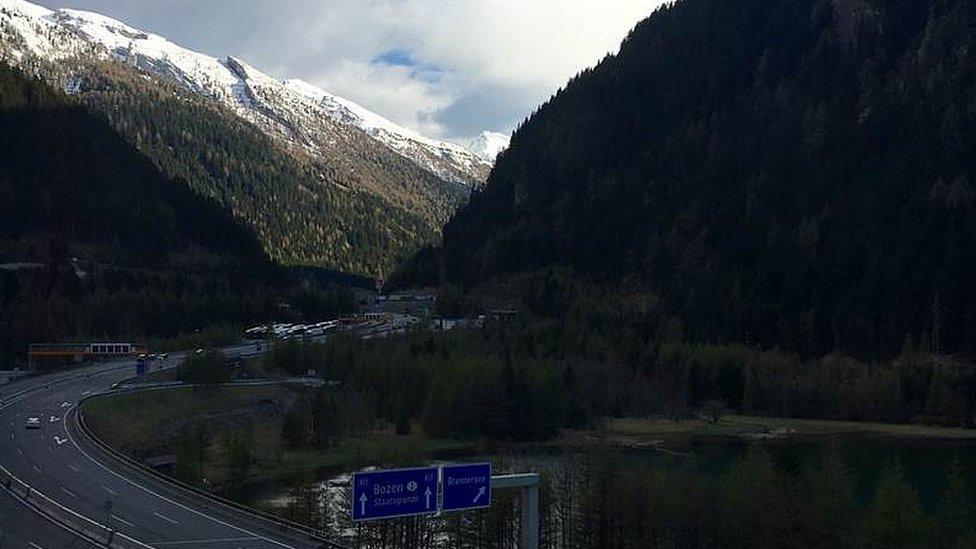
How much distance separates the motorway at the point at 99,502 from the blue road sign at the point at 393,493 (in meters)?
18.8

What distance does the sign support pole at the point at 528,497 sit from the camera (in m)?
38.4

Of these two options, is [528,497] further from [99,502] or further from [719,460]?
[719,460]

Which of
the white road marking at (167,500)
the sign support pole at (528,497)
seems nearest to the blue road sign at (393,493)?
the sign support pole at (528,497)

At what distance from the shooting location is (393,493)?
3625 cm

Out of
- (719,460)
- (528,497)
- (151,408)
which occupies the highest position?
(528,497)

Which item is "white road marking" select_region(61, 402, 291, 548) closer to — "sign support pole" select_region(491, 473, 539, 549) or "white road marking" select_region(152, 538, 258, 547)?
A: "white road marking" select_region(152, 538, 258, 547)

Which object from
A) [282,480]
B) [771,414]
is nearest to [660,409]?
[771,414]

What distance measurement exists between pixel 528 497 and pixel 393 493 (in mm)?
6030

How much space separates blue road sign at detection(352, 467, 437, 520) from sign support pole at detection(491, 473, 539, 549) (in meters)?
2.77

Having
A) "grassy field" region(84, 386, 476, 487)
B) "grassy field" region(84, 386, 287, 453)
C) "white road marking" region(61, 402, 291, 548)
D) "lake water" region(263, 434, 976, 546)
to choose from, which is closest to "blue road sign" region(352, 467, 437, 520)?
"white road marking" region(61, 402, 291, 548)

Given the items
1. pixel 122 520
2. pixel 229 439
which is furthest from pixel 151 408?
pixel 122 520

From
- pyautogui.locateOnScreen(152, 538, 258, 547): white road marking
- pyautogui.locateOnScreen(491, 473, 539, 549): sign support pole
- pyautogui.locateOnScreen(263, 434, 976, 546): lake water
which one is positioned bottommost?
pyautogui.locateOnScreen(263, 434, 976, 546): lake water

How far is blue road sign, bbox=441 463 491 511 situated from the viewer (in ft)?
123

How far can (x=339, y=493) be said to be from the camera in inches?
3174
